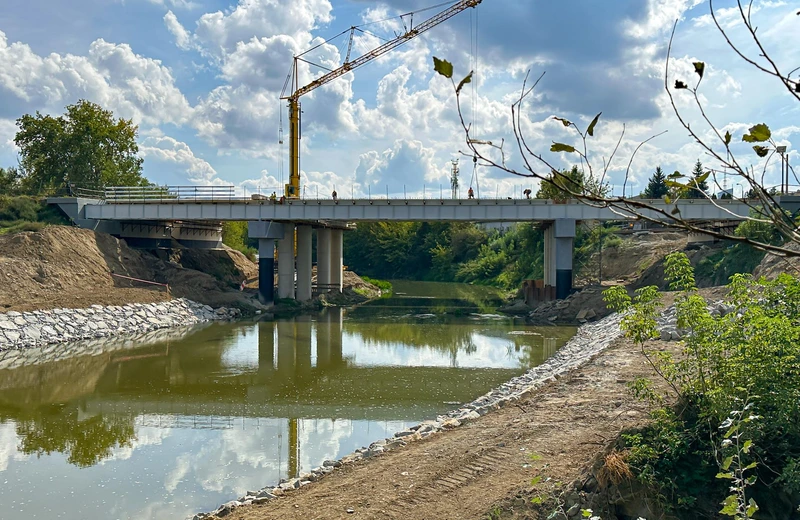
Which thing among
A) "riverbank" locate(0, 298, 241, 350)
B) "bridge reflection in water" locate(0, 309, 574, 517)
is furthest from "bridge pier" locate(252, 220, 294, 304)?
"bridge reflection in water" locate(0, 309, 574, 517)

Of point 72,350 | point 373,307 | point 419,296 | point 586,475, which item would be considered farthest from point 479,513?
point 419,296

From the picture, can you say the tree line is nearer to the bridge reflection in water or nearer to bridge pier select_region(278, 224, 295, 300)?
bridge pier select_region(278, 224, 295, 300)

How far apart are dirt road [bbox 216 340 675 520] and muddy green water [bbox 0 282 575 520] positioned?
1882mm

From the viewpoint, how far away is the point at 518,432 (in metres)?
11.9

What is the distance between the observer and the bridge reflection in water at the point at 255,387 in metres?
15.1

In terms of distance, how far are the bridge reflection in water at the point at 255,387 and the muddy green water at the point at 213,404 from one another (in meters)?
0.06

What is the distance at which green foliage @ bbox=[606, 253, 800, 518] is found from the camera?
7043 millimetres

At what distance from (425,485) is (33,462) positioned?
8.59 metres

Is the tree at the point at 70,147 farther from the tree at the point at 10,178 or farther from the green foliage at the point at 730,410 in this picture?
the green foliage at the point at 730,410

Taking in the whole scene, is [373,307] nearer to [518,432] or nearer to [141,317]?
[141,317]

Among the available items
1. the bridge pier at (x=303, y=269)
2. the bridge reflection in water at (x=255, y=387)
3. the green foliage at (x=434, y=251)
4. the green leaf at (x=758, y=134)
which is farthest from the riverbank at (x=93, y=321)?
the green foliage at (x=434, y=251)

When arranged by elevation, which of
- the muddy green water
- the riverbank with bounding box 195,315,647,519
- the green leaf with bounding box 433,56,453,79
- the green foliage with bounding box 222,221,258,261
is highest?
the green foliage with bounding box 222,221,258,261

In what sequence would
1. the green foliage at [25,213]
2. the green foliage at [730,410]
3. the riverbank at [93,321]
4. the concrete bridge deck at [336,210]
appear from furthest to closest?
1. the green foliage at [25,213]
2. the concrete bridge deck at [336,210]
3. the riverbank at [93,321]
4. the green foliage at [730,410]

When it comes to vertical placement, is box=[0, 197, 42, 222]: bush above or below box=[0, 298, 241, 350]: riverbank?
above
